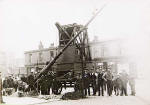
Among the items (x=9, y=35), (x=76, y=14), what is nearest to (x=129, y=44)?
(x=76, y=14)

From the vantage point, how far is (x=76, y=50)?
478cm

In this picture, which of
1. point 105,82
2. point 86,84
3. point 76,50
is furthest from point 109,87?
point 76,50

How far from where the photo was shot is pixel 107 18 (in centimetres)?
374

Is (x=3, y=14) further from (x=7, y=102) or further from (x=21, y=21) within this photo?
(x=7, y=102)

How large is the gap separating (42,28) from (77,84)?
107 centimetres

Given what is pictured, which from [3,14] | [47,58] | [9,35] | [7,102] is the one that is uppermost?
[3,14]

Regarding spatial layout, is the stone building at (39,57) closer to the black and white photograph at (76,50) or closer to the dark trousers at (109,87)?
the black and white photograph at (76,50)

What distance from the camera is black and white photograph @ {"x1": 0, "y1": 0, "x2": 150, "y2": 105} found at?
11.4 feet

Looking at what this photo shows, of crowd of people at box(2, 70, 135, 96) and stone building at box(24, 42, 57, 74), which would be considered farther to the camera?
stone building at box(24, 42, 57, 74)

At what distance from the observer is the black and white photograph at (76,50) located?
346cm

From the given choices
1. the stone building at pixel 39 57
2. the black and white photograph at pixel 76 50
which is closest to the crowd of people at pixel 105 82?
the black and white photograph at pixel 76 50

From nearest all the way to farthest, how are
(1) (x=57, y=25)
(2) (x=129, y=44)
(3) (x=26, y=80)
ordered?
(2) (x=129, y=44) < (1) (x=57, y=25) < (3) (x=26, y=80)

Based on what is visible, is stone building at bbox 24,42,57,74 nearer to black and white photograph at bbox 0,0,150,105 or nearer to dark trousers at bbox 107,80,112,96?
black and white photograph at bbox 0,0,150,105

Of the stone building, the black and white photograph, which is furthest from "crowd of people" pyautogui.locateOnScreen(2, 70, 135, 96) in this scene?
the stone building
